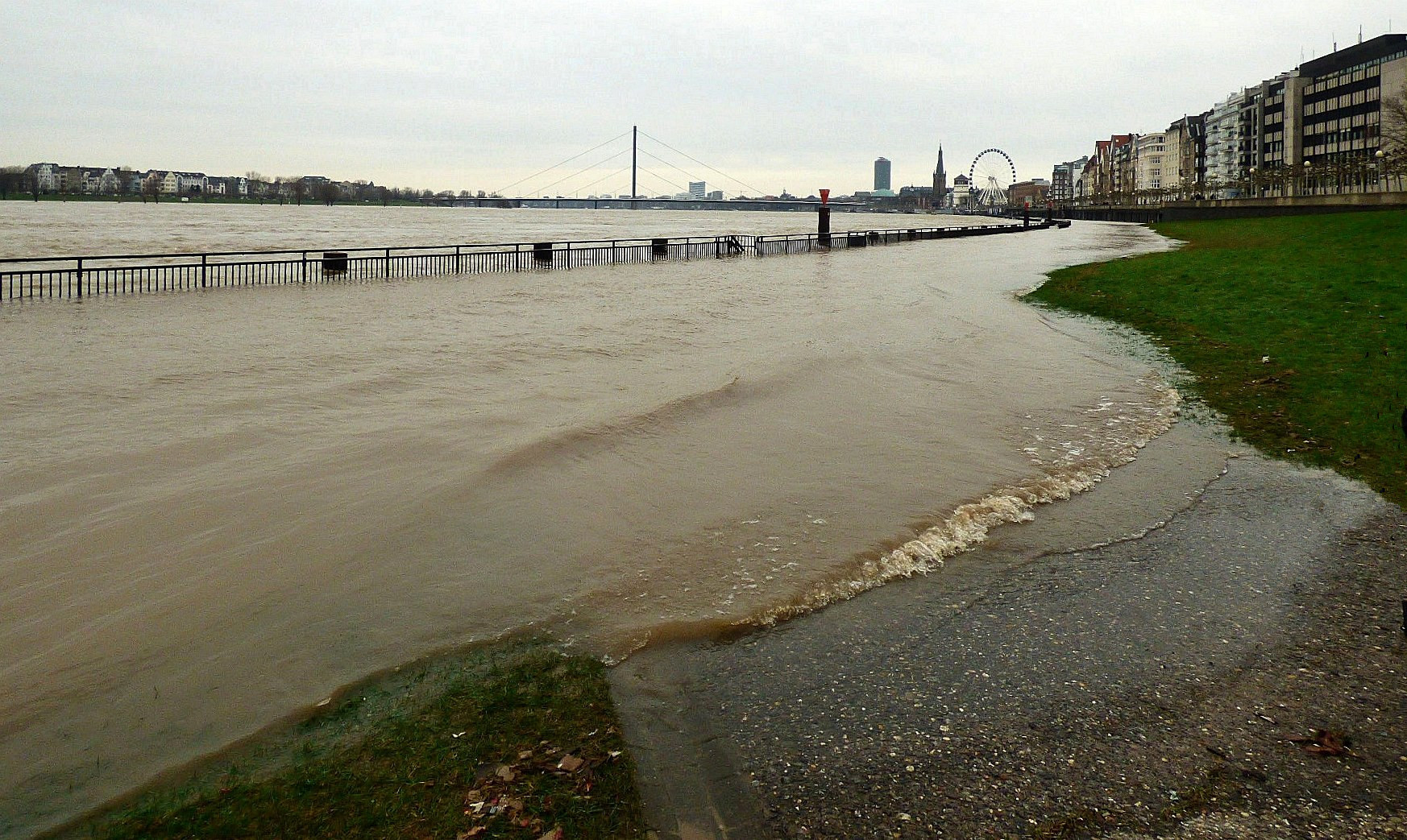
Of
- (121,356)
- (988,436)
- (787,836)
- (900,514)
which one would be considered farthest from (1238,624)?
(121,356)

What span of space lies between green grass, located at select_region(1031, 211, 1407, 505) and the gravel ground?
2.99 m

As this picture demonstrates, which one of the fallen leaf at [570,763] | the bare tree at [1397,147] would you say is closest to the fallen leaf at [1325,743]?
the fallen leaf at [570,763]

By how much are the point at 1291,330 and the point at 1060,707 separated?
13385 millimetres

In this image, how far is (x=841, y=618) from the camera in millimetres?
5652

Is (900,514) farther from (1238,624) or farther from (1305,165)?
(1305,165)

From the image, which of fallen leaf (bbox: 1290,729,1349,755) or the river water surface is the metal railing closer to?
the river water surface

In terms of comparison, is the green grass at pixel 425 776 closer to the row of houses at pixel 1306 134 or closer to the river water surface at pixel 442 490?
the river water surface at pixel 442 490

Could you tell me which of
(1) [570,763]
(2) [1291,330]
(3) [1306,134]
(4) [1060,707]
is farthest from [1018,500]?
(3) [1306,134]

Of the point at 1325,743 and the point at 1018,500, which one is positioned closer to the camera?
the point at 1325,743

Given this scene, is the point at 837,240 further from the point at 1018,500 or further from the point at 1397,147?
the point at 1018,500

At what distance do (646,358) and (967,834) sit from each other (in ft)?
44.2

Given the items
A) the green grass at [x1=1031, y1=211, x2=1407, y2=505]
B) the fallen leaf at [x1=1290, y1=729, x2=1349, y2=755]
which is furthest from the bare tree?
the fallen leaf at [x1=1290, y1=729, x2=1349, y2=755]

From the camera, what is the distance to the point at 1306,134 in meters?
120

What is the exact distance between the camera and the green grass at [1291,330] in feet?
30.9
